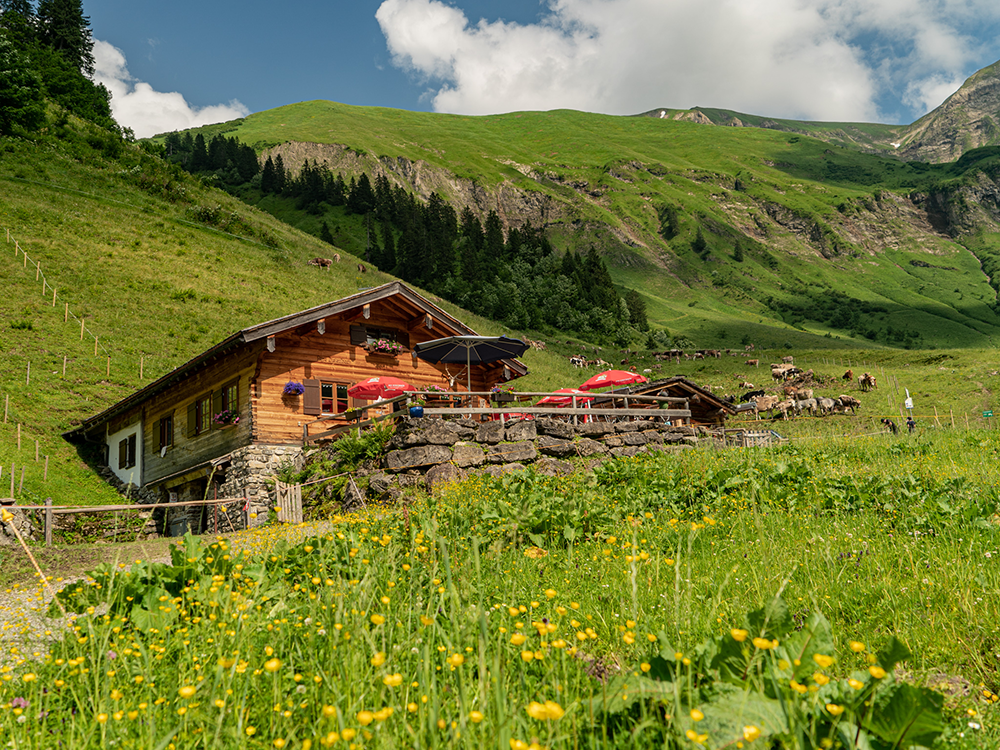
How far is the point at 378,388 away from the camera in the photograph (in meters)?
22.6

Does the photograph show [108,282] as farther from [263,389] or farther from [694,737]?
[694,737]

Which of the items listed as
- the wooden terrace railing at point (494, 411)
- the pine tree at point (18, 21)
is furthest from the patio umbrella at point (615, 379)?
the pine tree at point (18, 21)

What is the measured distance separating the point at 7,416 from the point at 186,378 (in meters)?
8.38

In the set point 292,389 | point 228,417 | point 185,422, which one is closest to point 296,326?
point 292,389

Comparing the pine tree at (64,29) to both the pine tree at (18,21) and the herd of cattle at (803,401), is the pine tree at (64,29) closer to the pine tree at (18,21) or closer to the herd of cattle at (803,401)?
the pine tree at (18,21)

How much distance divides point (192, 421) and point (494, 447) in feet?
54.3

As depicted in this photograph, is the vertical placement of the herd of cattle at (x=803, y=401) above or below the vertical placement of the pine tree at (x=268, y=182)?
below

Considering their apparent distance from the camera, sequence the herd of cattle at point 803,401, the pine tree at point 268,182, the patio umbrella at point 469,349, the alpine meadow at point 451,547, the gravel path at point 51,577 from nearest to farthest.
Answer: the alpine meadow at point 451,547 → the gravel path at point 51,577 → the patio umbrella at point 469,349 → the herd of cattle at point 803,401 → the pine tree at point 268,182

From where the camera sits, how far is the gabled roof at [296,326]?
21.6m

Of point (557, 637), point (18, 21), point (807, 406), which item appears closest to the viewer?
point (557, 637)

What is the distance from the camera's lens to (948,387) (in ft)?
145

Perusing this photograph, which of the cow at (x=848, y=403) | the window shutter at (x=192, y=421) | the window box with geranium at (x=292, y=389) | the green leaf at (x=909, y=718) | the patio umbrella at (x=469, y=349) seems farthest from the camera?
the cow at (x=848, y=403)

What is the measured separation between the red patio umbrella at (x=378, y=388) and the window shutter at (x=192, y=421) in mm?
7355

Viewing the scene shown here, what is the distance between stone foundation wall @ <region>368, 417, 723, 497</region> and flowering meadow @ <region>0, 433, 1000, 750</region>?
597cm
